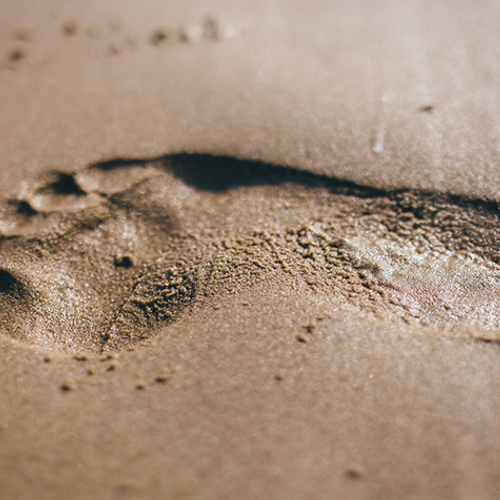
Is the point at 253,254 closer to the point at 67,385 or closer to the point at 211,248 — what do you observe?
the point at 211,248

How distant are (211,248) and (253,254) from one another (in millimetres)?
113

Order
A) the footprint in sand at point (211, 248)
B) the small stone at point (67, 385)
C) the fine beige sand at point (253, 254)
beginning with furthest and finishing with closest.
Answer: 1. the footprint in sand at point (211, 248)
2. the small stone at point (67, 385)
3. the fine beige sand at point (253, 254)

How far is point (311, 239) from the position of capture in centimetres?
120

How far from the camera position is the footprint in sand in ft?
3.58

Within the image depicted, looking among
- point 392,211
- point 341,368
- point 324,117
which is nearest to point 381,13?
point 324,117

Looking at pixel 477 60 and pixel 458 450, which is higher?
pixel 477 60

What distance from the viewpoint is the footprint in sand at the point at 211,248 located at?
109 centimetres

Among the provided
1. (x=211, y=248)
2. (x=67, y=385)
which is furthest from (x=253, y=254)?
Answer: (x=67, y=385)

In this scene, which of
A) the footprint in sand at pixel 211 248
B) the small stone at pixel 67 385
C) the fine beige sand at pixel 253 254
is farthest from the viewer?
the footprint in sand at pixel 211 248

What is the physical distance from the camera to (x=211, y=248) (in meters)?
1.21

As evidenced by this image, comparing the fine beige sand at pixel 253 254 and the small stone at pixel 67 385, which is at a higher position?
the fine beige sand at pixel 253 254

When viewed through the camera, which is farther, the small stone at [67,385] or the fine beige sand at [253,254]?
the small stone at [67,385]

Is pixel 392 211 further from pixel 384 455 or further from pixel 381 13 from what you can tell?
pixel 381 13

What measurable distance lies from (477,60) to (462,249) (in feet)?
2.80
